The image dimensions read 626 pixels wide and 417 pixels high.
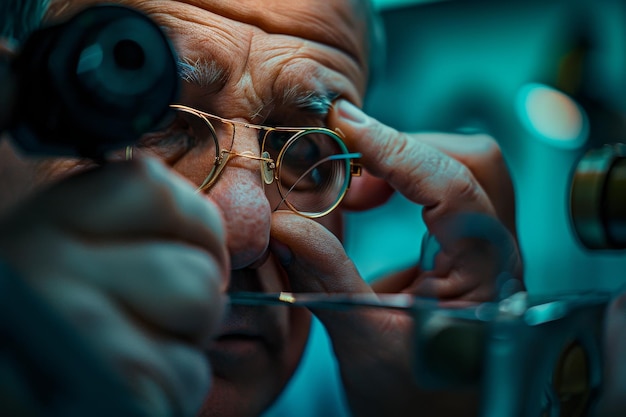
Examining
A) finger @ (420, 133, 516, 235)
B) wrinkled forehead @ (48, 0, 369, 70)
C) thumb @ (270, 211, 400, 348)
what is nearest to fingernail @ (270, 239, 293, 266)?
thumb @ (270, 211, 400, 348)

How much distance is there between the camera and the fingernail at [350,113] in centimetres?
84

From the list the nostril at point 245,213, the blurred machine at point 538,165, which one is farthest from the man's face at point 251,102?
the blurred machine at point 538,165

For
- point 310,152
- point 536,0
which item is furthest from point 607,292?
point 536,0

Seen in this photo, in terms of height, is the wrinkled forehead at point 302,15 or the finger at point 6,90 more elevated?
the finger at point 6,90

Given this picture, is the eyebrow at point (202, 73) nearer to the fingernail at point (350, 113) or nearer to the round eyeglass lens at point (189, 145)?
the round eyeglass lens at point (189, 145)

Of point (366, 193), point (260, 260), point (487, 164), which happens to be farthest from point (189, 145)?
point (487, 164)

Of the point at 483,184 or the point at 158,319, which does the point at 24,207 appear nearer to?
Result: the point at 158,319

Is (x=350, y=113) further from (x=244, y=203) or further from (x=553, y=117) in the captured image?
(x=553, y=117)

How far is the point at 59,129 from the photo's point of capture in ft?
1.33

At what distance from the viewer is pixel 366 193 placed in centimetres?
88

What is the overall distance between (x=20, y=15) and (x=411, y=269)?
514 mm

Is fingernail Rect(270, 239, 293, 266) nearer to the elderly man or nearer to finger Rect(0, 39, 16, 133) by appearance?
the elderly man

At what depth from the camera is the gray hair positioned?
0.57 metres

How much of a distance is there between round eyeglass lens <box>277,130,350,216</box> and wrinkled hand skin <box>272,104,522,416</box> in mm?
21
